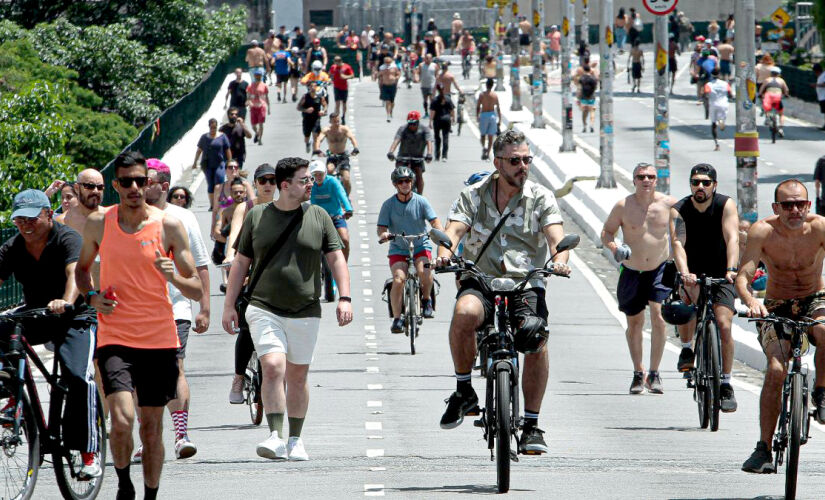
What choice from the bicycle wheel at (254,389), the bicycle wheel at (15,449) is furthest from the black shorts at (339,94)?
the bicycle wheel at (15,449)

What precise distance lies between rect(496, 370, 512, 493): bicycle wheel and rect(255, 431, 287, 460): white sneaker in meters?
1.53

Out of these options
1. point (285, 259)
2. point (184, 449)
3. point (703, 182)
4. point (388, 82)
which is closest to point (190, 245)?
point (285, 259)

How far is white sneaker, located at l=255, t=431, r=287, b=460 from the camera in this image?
9625mm

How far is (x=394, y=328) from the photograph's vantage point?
57.8 feet

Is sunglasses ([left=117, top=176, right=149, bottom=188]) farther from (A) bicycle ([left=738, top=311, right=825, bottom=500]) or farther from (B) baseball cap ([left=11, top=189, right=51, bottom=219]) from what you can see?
(A) bicycle ([left=738, top=311, right=825, bottom=500])

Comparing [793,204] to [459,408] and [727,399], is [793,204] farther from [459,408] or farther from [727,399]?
[727,399]

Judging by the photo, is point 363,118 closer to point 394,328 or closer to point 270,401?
point 394,328

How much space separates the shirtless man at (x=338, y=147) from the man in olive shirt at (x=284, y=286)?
52.0 feet

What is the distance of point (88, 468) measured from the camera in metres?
9.04

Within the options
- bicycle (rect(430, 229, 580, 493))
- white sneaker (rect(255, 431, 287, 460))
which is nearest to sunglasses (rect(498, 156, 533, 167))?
bicycle (rect(430, 229, 580, 493))

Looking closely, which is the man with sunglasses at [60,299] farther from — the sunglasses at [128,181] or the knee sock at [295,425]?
the knee sock at [295,425]

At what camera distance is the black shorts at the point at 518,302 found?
9.22m

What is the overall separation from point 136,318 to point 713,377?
5097mm

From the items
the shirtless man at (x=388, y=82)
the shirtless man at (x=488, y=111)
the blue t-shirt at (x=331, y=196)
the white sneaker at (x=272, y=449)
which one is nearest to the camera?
the white sneaker at (x=272, y=449)
